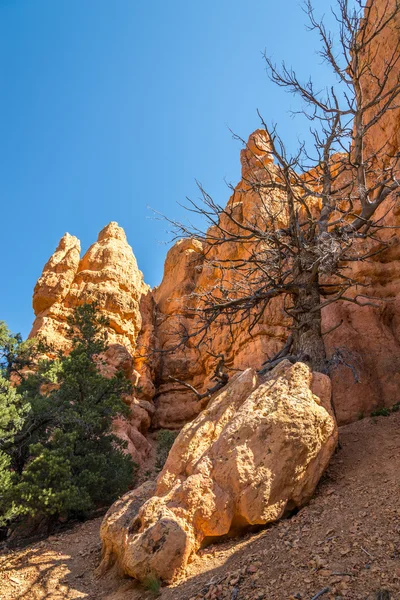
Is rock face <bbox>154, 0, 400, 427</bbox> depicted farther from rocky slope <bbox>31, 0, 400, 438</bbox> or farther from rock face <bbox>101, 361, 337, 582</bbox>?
rock face <bbox>101, 361, 337, 582</bbox>

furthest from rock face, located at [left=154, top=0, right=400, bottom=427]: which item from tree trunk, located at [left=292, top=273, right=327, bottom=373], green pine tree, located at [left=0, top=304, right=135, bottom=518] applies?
green pine tree, located at [left=0, top=304, right=135, bottom=518]

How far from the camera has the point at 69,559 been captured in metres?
6.42

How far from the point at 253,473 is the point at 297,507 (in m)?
0.98

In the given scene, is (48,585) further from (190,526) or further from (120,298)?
(120,298)

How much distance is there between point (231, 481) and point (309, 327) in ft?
11.8

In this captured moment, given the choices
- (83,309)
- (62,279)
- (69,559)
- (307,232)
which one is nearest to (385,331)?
(307,232)

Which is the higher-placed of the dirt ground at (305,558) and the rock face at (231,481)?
the rock face at (231,481)

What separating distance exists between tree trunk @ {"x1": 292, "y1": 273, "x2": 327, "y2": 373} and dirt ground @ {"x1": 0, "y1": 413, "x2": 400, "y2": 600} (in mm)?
1689

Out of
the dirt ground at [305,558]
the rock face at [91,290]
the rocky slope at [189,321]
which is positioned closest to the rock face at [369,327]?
the rocky slope at [189,321]

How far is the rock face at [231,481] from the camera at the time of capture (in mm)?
4723

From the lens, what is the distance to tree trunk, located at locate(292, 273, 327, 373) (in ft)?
23.7

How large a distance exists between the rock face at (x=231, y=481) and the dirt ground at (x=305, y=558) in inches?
10.3

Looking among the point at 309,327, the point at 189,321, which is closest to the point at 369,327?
the point at 309,327

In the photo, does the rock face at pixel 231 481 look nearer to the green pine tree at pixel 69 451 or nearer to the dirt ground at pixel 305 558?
the dirt ground at pixel 305 558
